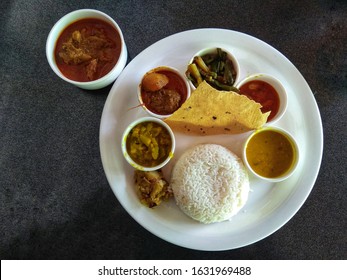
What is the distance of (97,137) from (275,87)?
1.11m

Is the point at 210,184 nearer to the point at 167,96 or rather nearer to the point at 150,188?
the point at 150,188

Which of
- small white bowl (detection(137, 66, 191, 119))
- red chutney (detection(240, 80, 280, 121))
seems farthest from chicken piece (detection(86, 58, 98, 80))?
red chutney (detection(240, 80, 280, 121))

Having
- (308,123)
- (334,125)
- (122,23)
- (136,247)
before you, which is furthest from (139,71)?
(334,125)

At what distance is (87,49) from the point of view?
5.71 ft

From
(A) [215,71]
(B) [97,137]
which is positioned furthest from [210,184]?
(B) [97,137]

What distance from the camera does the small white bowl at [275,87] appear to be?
1705 mm

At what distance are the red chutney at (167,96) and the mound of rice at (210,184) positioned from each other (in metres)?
0.27

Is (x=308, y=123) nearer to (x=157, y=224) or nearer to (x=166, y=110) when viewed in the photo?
(x=166, y=110)

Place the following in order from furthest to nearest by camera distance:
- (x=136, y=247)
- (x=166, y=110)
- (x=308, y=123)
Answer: (x=136, y=247)
(x=308, y=123)
(x=166, y=110)

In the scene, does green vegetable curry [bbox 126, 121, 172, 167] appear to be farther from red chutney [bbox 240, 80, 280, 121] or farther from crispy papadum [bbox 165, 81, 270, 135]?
red chutney [bbox 240, 80, 280, 121]

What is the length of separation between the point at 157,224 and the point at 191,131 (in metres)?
0.50

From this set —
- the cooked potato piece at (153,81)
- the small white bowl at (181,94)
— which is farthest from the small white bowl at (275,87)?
the cooked potato piece at (153,81)

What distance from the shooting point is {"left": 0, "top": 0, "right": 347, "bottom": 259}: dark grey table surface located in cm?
213

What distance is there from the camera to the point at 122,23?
2.19 m
